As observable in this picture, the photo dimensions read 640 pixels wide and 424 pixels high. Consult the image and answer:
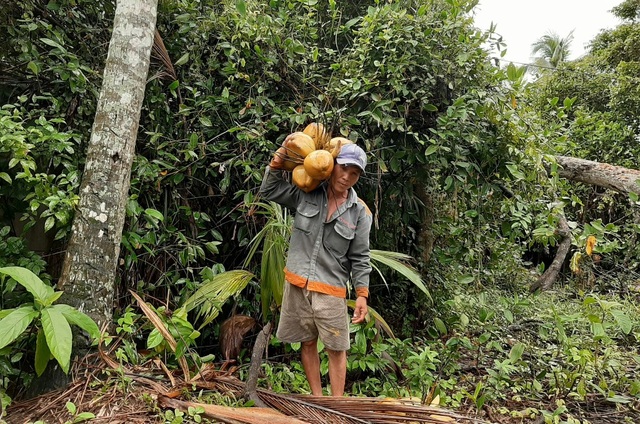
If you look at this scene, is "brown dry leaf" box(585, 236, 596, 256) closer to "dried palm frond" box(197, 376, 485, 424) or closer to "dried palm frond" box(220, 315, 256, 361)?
"dried palm frond" box(197, 376, 485, 424)

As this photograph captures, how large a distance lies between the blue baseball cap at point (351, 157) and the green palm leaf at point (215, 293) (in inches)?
41.7

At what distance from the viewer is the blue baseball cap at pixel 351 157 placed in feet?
7.77

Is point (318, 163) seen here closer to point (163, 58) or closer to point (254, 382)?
point (254, 382)

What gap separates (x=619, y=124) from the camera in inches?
308

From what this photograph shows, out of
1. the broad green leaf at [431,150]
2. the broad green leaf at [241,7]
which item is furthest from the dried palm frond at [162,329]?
the broad green leaf at [241,7]

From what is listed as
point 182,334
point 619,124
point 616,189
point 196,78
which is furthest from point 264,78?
point 619,124

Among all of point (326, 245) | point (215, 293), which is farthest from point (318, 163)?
point (215, 293)

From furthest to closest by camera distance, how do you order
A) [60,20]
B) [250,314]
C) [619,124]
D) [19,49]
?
[619,124] < [250,314] < [60,20] < [19,49]

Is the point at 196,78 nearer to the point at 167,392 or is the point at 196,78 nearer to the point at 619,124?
the point at 167,392

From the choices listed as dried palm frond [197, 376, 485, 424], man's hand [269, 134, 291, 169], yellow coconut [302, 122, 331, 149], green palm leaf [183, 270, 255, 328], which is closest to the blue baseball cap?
yellow coconut [302, 122, 331, 149]

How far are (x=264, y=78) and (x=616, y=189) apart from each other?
9.93ft

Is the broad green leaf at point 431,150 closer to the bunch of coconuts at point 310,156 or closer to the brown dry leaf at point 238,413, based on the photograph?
the bunch of coconuts at point 310,156

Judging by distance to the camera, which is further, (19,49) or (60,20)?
(60,20)

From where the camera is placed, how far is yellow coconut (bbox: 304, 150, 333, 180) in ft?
7.61
